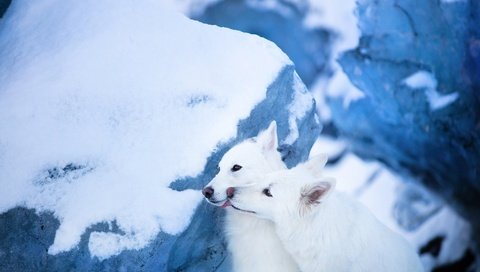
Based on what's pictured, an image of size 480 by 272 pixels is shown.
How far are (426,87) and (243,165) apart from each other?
3.98 meters

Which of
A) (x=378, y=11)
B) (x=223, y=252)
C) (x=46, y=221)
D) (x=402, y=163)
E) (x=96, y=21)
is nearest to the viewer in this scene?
(x=46, y=221)

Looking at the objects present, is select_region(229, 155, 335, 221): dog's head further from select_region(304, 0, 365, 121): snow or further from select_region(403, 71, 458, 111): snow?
select_region(304, 0, 365, 121): snow

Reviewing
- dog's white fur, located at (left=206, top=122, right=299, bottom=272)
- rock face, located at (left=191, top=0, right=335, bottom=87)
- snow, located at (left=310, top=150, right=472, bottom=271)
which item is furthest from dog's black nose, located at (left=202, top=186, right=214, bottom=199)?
rock face, located at (left=191, top=0, right=335, bottom=87)

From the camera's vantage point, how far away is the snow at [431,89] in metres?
6.01

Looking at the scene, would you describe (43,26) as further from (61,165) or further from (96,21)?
(61,165)

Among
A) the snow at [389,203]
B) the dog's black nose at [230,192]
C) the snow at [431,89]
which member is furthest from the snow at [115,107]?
the snow at [389,203]

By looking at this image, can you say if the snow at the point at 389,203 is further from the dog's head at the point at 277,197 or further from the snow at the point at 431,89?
the dog's head at the point at 277,197

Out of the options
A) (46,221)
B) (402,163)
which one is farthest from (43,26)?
(402,163)

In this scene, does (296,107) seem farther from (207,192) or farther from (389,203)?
(389,203)

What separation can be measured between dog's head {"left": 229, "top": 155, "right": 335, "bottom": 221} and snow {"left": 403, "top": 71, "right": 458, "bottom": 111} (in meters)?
3.78

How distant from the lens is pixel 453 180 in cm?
679

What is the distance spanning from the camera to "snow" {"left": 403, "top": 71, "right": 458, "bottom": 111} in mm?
6012

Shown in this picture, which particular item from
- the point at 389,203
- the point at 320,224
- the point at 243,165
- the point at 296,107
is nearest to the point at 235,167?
the point at 243,165

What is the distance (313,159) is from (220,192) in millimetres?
804
